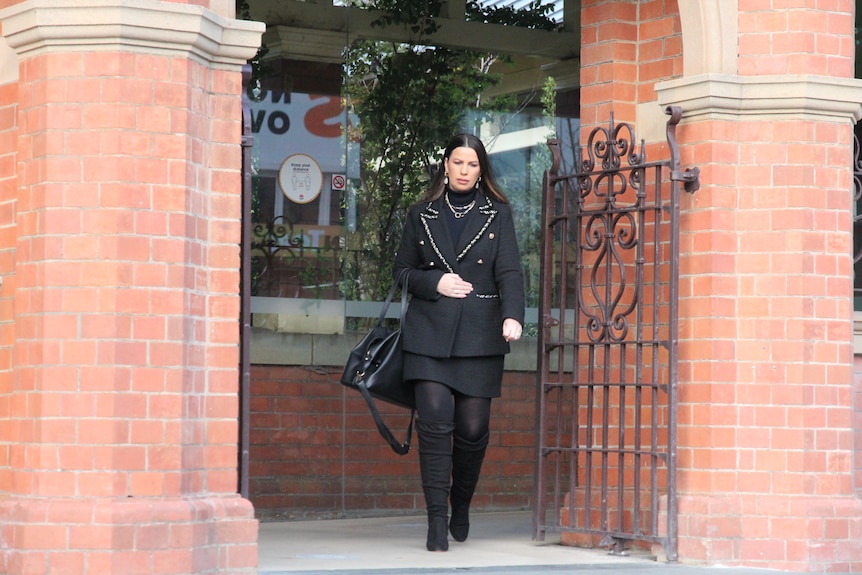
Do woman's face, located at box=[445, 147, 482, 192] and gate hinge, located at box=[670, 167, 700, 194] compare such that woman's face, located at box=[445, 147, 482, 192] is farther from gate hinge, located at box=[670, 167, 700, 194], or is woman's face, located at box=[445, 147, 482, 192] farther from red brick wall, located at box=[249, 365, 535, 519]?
red brick wall, located at box=[249, 365, 535, 519]

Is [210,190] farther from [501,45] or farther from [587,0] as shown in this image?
[501,45]

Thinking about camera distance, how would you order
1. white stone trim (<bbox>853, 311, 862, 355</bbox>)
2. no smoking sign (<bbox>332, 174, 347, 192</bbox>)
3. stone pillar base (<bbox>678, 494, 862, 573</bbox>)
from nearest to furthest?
stone pillar base (<bbox>678, 494, 862, 573</bbox>) → white stone trim (<bbox>853, 311, 862, 355</bbox>) → no smoking sign (<bbox>332, 174, 347, 192</bbox>)

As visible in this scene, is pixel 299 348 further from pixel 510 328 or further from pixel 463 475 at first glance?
pixel 510 328

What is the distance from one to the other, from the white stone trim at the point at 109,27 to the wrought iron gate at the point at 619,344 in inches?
88.1

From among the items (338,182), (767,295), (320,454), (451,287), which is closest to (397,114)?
(338,182)

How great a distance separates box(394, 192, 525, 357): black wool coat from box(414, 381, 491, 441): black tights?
18 cm

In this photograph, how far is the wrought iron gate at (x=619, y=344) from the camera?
7152 millimetres

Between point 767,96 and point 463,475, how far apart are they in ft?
7.36

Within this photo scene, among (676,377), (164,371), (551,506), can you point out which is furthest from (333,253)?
(164,371)

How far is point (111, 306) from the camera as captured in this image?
5.89 metres

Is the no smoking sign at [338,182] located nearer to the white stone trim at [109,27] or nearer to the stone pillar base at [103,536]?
the white stone trim at [109,27]

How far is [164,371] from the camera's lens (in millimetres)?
5969

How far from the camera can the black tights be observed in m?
7.20

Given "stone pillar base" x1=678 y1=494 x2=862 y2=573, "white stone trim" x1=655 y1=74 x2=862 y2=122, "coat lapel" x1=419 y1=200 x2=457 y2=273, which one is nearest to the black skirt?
"coat lapel" x1=419 y1=200 x2=457 y2=273
